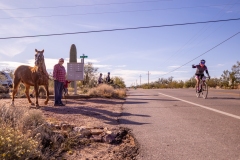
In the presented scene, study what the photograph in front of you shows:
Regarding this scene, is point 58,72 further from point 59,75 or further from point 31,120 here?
point 31,120

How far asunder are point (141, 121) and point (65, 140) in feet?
10.0

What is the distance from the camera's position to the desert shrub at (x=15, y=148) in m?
3.60

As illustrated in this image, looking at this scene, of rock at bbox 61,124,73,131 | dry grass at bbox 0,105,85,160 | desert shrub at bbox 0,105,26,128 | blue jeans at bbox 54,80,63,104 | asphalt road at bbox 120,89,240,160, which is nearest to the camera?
dry grass at bbox 0,105,85,160

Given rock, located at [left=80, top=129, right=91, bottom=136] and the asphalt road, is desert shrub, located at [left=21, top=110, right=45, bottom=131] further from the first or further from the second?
the asphalt road

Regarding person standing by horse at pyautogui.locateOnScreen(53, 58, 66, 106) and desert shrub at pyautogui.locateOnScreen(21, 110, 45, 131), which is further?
person standing by horse at pyautogui.locateOnScreen(53, 58, 66, 106)

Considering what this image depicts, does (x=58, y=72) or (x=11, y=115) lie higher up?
(x=58, y=72)

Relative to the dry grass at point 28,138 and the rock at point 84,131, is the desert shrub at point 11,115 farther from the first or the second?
the rock at point 84,131

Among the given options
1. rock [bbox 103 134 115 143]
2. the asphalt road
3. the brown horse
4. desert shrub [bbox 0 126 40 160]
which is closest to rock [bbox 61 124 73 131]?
rock [bbox 103 134 115 143]

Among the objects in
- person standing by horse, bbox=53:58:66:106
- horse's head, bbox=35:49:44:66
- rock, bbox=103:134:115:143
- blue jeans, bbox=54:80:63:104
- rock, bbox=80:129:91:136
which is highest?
horse's head, bbox=35:49:44:66

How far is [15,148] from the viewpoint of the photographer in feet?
11.9

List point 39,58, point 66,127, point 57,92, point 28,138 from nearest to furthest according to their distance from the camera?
point 28,138 < point 66,127 < point 39,58 < point 57,92

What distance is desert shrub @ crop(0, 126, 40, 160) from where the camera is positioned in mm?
3596

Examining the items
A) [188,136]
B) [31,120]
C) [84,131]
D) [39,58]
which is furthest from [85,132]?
[39,58]

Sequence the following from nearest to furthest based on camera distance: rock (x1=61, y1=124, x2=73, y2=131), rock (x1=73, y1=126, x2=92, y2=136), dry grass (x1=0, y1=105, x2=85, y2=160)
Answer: dry grass (x1=0, y1=105, x2=85, y2=160), rock (x1=73, y1=126, x2=92, y2=136), rock (x1=61, y1=124, x2=73, y2=131)
